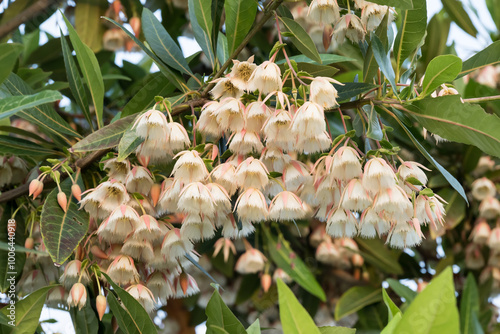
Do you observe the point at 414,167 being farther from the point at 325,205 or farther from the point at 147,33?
the point at 147,33

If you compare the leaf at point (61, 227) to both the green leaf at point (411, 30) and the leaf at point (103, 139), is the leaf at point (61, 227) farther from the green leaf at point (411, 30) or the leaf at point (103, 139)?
the green leaf at point (411, 30)

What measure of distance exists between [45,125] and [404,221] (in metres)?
1.05

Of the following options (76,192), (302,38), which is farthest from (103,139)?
(302,38)

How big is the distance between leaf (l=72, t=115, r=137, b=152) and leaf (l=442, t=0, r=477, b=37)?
1.17 meters

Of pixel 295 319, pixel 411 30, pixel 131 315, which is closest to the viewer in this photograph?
pixel 295 319

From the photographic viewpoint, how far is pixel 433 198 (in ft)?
4.16

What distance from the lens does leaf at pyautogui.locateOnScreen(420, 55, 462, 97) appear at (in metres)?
1.27

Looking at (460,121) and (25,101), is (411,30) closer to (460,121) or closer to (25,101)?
(460,121)

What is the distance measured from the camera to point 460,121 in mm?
1238

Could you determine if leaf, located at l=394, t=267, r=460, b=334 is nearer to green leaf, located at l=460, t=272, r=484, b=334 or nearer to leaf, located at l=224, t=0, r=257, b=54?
leaf, located at l=224, t=0, r=257, b=54

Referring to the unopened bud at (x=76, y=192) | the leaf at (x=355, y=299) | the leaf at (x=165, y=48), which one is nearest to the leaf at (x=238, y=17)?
the leaf at (x=165, y=48)

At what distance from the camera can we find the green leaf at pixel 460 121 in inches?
47.2

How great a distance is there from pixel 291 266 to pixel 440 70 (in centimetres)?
148

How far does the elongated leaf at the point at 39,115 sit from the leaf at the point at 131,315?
0.59m
